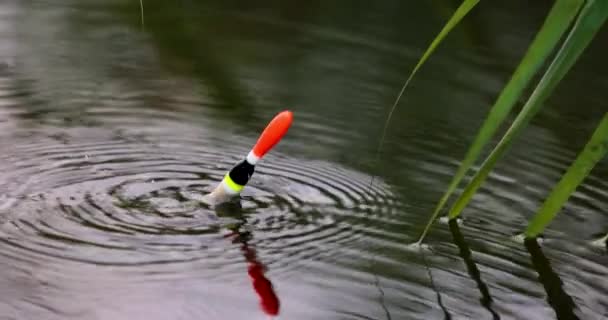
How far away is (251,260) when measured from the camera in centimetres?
125

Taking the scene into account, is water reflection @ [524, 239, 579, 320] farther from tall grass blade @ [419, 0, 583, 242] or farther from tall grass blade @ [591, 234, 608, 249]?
tall grass blade @ [419, 0, 583, 242]

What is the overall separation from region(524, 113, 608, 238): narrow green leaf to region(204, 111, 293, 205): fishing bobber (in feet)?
2.09

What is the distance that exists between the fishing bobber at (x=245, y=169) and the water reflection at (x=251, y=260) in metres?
0.02

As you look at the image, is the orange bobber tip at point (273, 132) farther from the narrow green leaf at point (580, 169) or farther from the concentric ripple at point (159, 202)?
the narrow green leaf at point (580, 169)

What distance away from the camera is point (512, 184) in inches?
62.9

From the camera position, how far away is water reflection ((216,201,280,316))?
1.15 metres

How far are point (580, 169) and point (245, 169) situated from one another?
76 cm

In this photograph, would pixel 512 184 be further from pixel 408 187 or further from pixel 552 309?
pixel 552 309

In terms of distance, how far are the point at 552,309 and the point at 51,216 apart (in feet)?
2.33

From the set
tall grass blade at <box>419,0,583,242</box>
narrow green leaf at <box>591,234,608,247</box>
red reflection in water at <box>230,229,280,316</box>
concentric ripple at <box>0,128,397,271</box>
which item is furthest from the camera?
narrow green leaf at <box>591,234,608,247</box>

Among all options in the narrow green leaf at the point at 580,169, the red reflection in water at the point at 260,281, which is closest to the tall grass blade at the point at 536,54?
the narrow green leaf at the point at 580,169

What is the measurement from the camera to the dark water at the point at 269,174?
3.86ft

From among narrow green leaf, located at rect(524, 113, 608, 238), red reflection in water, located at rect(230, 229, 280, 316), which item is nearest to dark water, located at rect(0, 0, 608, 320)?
red reflection in water, located at rect(230, 229, 280, 316)

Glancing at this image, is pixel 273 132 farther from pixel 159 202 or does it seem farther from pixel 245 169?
pixel 159 202
